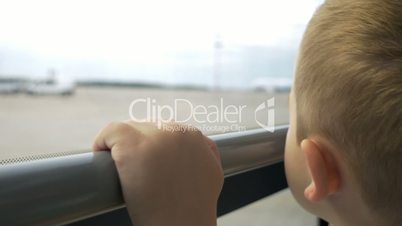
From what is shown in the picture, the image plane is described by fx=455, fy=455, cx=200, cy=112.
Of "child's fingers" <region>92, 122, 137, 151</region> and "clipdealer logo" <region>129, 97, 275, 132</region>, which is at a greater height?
"child's fingers" <region>92, 122, 137, 151</region>

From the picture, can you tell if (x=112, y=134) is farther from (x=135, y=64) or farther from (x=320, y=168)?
(x=135, y=64)

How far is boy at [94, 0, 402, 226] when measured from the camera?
16.3 inches

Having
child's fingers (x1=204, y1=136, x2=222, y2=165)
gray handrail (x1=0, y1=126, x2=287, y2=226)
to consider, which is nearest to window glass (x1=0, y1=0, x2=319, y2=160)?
child's fingers (x1=204, y1=136, x2=222, y2=165)

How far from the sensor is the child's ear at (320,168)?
1.61ft

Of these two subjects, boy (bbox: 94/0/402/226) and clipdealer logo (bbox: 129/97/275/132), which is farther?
clipdealer logo (bbox: 129/97/275/132)

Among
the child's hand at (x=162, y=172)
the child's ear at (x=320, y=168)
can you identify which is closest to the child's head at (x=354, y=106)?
the child's ear at (x=320, y=168)

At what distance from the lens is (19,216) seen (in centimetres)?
32

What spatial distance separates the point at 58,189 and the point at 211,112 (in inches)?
22.8

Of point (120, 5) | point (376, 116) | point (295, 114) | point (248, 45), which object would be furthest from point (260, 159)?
point (248, 45)

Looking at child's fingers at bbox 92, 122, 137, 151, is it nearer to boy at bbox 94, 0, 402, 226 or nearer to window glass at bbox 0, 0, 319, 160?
boy at bbox 94, 0, 402, 226

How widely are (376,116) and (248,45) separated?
961 millimetres

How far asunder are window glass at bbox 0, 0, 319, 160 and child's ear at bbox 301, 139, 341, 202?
27cm

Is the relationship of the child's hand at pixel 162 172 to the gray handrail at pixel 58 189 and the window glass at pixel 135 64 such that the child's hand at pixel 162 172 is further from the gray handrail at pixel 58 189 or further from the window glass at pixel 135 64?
the window glass at pixel 135 64

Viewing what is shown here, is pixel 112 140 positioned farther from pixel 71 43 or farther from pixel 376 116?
pixel 71 43
